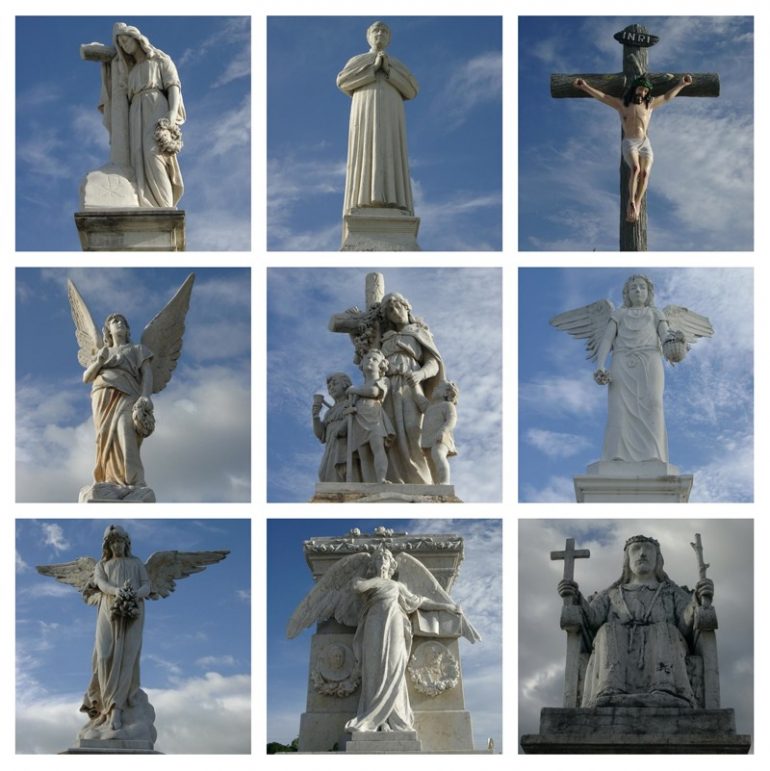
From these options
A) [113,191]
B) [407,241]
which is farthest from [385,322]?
[113,191]

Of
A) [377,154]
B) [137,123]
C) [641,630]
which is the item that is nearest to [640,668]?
[641,630]

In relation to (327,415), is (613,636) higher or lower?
lower

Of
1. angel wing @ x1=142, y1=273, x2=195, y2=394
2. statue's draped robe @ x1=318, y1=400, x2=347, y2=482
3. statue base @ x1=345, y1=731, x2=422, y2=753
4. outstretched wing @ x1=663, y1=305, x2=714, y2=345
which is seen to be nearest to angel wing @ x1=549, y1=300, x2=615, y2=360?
outstretched wing @ x1=663, y1=305, x2=714, y2=345

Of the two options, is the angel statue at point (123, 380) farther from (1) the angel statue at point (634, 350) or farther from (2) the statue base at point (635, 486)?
(2) the statue base at point (635, 486)

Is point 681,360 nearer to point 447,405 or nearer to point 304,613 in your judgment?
point 447,405

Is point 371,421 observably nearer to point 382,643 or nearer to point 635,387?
point 382,643
